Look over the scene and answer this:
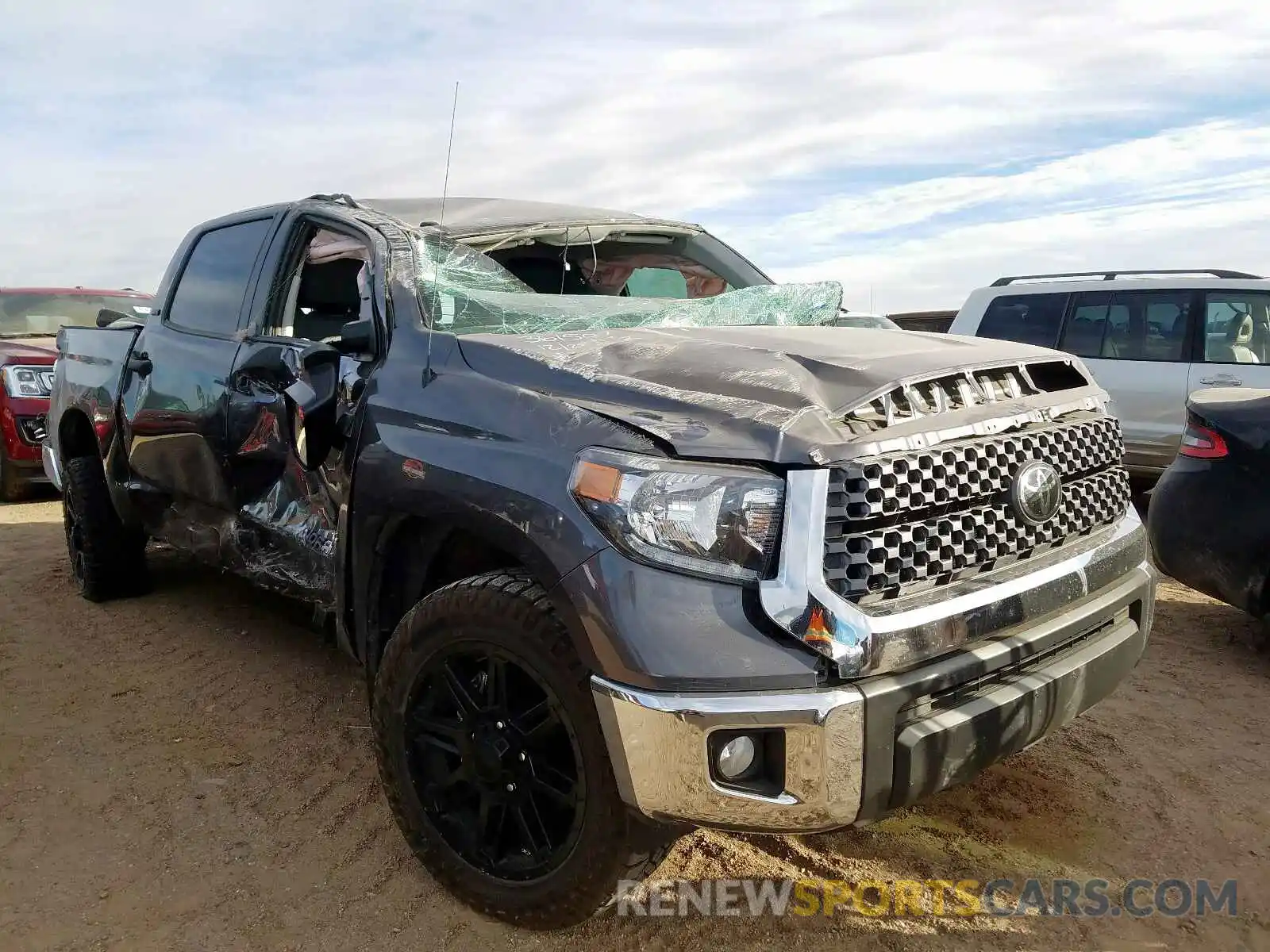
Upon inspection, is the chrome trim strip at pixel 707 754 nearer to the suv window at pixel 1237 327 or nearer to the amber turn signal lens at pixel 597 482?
the amber turn signal lens at pixel 597 482

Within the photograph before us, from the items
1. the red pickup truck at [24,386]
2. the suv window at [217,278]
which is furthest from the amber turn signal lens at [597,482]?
the red pickup truck at [24,386]

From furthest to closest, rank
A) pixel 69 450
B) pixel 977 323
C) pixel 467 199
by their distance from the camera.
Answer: pixel 977 323
pixel 69 450
pixel 467 199

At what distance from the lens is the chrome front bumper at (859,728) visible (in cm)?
199

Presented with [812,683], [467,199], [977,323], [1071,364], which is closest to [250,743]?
[467,199]

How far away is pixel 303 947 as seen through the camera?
2.45 m

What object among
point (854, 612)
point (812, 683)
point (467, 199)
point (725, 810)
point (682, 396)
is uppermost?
point (467, 199)

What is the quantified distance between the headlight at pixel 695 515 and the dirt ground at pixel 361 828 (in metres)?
1.03

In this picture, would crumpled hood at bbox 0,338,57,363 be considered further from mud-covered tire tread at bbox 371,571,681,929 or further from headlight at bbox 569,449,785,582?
headlight at bbox 569,449,785,582

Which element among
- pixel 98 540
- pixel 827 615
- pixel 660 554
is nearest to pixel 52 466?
pixel 98 540

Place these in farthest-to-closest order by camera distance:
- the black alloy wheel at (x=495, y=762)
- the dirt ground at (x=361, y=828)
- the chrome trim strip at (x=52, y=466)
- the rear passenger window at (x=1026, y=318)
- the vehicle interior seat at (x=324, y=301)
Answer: the rear passenger window at (x=1026, y=318)
the chrome trim strip at (x=52, y=466)
the vehicle interior seat at (x=324, y=301)
the dirt ground at (x=361, y=828)
the black alloy wheel at (x=495, y=762)

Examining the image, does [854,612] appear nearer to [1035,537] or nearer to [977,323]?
[1035,537]

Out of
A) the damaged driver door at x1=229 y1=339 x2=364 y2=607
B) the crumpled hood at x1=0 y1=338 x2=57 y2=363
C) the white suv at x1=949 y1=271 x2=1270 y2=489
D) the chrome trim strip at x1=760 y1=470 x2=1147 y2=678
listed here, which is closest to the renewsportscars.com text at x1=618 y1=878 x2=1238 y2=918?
the chrome trim strip at x1=760 y1=470 x2=1147 y2=678

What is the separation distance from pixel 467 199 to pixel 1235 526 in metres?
3.33

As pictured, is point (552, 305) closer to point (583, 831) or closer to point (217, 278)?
point (583, 831)
